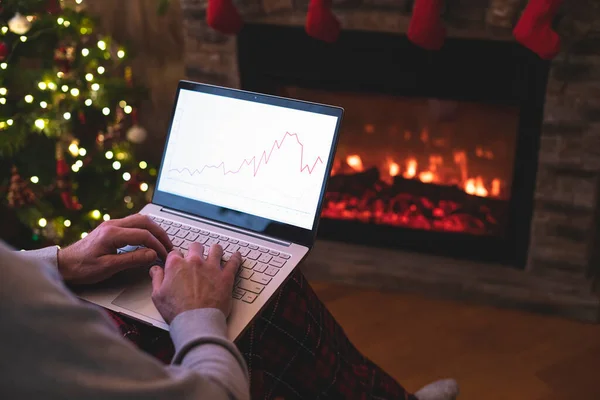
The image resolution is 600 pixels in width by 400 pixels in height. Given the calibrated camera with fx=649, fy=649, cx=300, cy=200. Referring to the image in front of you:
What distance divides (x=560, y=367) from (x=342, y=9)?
1244 mm

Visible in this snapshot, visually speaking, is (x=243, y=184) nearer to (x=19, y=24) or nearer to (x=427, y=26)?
(x=427, y=26)

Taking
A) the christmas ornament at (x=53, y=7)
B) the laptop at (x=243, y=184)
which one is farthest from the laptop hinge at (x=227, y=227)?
the christmas ornament at (x=53, y=7)

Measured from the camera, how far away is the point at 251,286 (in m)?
1.06

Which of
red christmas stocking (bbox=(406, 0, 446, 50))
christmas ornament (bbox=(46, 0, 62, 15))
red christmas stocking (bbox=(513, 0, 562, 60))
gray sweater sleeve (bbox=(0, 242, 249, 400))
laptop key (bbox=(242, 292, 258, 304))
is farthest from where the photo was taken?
christmas ornament (bbox=(46, 0, 62, 15))

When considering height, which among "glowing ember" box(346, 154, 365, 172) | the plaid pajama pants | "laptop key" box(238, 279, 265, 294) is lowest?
the plaid pajama pants

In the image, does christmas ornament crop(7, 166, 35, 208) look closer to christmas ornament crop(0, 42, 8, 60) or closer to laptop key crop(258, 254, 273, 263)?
christmas ornament crop(0, 42, 8, 60)

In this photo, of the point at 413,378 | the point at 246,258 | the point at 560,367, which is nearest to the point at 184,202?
the point at 246,258

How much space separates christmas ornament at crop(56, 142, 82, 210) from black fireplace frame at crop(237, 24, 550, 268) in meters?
0.65

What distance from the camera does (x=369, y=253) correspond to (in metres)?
2.26

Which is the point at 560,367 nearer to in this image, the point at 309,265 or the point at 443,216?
the point at 443,216

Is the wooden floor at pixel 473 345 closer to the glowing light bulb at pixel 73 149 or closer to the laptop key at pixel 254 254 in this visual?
the laptop key at pixel 254 254

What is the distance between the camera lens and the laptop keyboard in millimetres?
1054

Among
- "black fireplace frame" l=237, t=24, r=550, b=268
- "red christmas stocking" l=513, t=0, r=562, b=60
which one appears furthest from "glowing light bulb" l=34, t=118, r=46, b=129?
"red christmas stocking" l=513, t=0, r=562, b=60

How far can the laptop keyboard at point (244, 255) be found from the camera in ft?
3.46
